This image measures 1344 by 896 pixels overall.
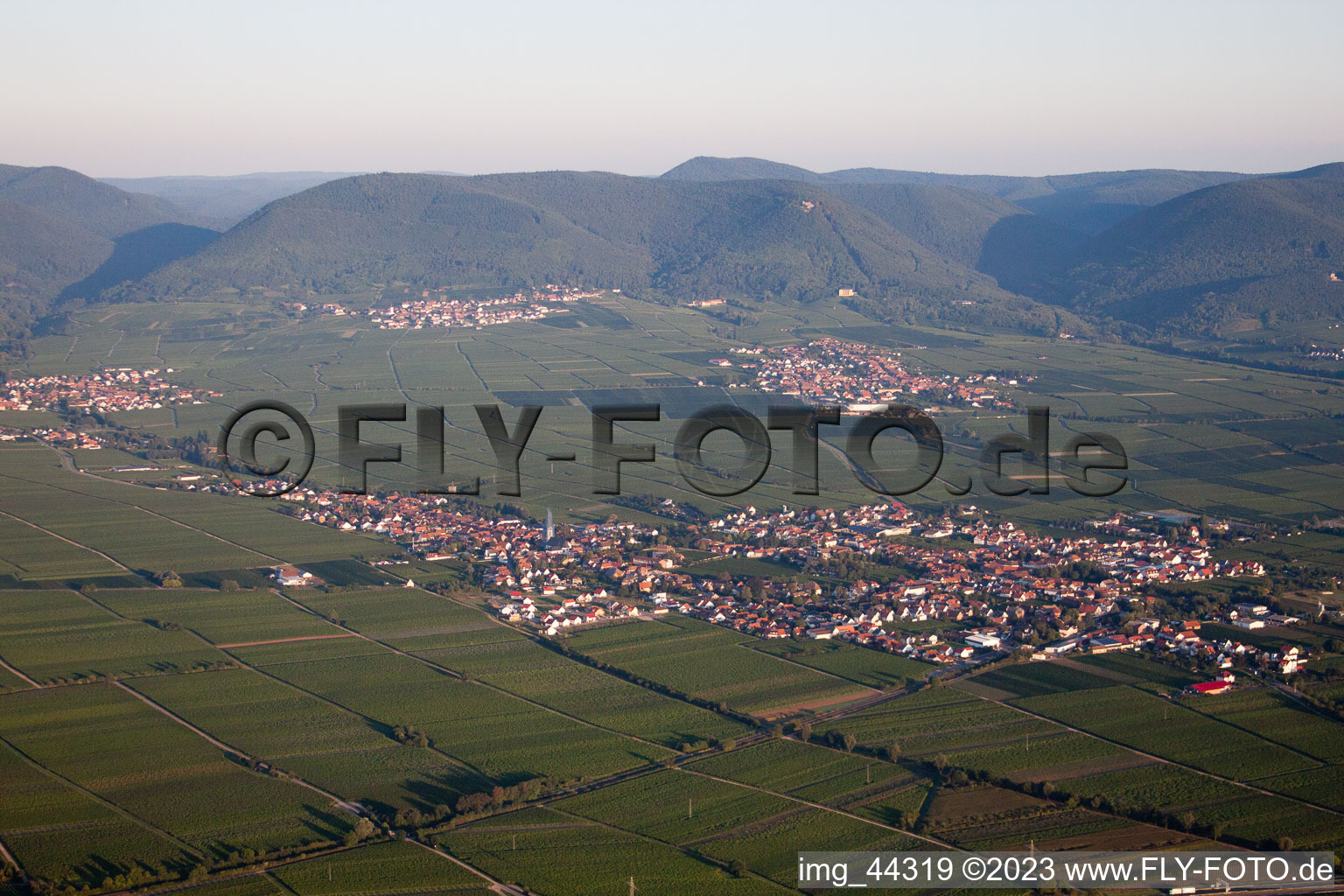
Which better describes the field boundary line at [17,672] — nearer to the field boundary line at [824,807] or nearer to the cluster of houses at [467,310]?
the field boundary line at [824,807]

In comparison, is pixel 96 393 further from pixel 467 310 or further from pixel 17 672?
pixel 17 672

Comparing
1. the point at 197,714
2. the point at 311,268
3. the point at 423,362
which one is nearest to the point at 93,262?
the point at 311,268

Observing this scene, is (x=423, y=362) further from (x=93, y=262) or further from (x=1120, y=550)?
(x=93, y=262)

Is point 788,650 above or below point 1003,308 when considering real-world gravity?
below

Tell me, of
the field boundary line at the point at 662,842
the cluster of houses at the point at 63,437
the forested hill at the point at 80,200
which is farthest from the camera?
the forested hill at the point at 80,200

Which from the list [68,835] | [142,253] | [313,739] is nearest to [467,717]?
[313,739]

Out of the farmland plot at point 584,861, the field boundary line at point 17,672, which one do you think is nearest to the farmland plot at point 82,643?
the field boundary line at point 17,672

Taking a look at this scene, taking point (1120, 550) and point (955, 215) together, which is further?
point (955, 215)

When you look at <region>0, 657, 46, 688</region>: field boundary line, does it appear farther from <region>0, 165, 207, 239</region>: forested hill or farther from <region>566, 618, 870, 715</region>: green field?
<region>0, 165, 207, 239</region>: forested hill
